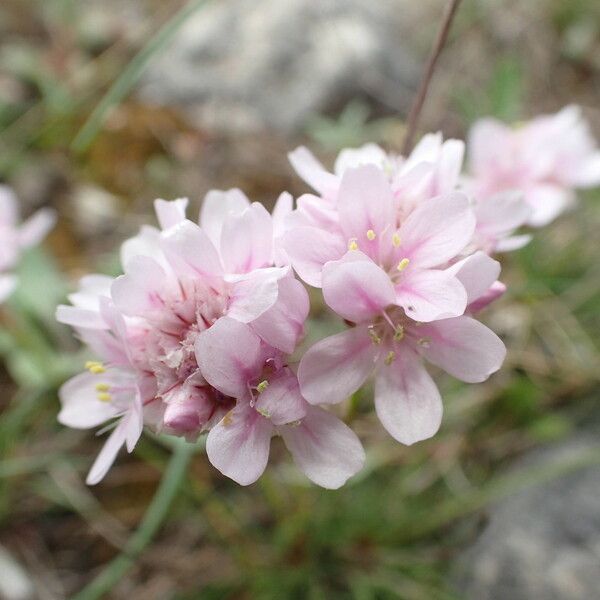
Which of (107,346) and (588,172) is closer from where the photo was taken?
(107,346)

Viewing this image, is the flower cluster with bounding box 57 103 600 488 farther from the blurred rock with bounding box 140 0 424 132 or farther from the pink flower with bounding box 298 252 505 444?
the blurred rock with bounding box 140 0 424 132

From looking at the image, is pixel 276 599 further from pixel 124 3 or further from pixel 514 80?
pixel 124 3

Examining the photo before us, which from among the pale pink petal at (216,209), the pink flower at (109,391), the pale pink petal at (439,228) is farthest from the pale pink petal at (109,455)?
the pale pink petal at (439,228)

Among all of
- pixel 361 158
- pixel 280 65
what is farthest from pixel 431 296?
pixel 280 65

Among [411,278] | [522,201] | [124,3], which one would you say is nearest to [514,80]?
[522,201]

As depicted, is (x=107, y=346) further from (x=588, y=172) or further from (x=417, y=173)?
(x=588, y=172)

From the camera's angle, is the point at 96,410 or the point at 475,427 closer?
the point at 96,410

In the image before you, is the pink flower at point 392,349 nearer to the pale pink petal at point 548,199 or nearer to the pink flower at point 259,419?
the pink flower at point 259,419
